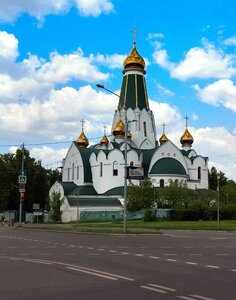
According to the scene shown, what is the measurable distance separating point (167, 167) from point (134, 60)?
21.5m

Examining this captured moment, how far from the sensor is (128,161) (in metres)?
77.0

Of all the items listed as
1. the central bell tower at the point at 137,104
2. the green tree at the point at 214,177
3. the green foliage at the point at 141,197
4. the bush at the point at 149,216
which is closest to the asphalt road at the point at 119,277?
the bush at the point at 149,216

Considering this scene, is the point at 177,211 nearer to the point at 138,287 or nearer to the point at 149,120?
the point at 149,120

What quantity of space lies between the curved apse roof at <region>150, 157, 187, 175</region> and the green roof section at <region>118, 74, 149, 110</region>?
11.4 m

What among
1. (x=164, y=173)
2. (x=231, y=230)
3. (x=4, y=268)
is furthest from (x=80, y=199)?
(x=4, y=268)

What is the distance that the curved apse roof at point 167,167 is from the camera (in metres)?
74.9

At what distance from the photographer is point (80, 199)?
7175 cm

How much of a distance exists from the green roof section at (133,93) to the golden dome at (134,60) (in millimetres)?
2237

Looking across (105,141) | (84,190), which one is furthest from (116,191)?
(105,141)

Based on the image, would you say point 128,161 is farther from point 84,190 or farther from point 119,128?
point 84,190

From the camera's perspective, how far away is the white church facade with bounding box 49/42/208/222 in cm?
7362

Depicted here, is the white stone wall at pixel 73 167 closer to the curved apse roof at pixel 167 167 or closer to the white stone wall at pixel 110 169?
the white stone wall at pixel 110 169

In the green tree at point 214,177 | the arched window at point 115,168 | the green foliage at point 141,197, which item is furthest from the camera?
the green tree at point 214,177

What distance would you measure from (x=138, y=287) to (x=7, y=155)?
78802 mm
